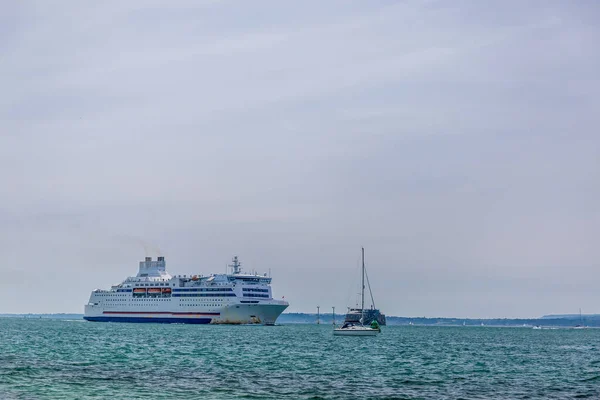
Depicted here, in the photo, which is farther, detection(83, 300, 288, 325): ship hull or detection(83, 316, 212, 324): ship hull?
detection(83, 316, 212, 324): ship hull

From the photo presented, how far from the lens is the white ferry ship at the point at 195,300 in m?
142

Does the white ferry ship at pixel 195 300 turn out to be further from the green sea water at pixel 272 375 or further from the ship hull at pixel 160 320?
the green sea water at pixel 272 375

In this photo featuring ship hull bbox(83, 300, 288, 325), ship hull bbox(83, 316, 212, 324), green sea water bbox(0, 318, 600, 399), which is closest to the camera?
green sea water bbox(0, 318, 600, 399)

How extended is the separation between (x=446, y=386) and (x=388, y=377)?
482cm

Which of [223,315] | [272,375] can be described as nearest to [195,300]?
[223,315]

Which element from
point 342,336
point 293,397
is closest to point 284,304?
point 342,336

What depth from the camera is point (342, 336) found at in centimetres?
10575

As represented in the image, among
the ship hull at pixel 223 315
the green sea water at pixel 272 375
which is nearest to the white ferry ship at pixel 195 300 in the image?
the ship hull at pixel 223 315

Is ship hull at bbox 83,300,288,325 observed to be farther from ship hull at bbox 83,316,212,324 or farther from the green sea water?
the green sea water

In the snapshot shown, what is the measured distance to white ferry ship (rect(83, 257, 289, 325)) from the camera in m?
142

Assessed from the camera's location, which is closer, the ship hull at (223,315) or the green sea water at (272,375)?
the green sea water at (272,375)

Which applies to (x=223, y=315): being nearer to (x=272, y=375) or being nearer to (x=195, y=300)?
(x=195, y=300)

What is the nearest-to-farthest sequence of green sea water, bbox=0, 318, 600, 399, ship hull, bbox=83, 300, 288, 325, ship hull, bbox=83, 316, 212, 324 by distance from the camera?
green sea water, bbox=0, 318, 600, 399 → ship hull, bbox=83, 300, 288, 325 → ship hull, bbox=83, 316, 212, 324

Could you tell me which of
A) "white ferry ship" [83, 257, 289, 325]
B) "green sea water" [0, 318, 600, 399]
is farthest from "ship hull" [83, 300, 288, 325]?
"green sea water" [0, 318, 600, 399]
